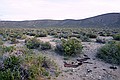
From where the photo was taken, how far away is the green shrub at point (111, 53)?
1210 centimetres

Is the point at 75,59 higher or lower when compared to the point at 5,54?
lower

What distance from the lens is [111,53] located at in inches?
495

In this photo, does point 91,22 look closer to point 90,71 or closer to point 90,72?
point 90,71

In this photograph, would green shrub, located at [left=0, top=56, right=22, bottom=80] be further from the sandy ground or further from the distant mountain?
the distant mountain

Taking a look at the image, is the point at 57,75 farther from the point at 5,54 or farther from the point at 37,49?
the point at 37,49

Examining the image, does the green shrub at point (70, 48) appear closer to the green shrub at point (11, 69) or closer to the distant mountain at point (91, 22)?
the green shrub at point (11, 69)

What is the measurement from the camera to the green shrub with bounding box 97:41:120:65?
477 inches

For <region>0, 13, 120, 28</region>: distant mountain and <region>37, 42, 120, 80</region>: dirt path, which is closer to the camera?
<region>37, 42, 120, 80</region>: dirt path

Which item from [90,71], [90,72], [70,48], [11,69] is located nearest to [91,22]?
[70,48]

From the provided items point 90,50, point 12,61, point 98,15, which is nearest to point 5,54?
point 12,61

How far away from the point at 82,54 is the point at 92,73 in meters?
3.29

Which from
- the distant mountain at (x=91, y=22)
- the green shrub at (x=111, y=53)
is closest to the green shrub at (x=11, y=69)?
the green shrub at (x=111, y=53)

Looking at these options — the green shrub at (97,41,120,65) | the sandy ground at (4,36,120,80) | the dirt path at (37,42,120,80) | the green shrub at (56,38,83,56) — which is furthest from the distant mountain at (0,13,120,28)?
the dirt path at (37,42,120,80)

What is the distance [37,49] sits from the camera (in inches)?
570
